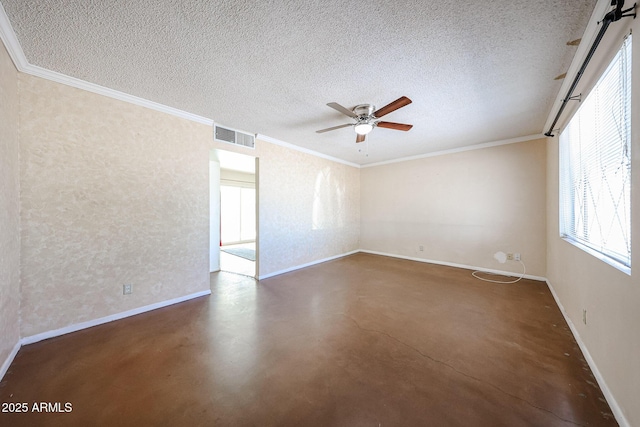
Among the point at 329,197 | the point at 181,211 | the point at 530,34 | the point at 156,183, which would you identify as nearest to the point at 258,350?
the point at 181,211

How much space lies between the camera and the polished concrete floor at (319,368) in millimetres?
1355

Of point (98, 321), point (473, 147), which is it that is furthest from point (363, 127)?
point (98, 321)

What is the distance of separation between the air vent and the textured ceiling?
44cm

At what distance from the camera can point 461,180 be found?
4.62 m

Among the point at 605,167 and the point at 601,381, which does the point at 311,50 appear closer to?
the point at 605,167

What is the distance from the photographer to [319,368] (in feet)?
5.74

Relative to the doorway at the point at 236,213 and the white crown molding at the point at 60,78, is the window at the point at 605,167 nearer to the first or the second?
the white crown molding at the point at 60,78

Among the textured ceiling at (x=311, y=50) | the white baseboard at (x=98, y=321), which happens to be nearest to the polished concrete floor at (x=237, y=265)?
the white baseboard at (x=98, y=321)

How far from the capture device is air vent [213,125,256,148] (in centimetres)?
332

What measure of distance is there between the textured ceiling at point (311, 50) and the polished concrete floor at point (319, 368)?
2498 mm

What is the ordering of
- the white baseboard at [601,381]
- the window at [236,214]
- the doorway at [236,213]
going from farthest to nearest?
the window at [236,214]
the doorway at [236,213]
the white baseboard at [601,381]

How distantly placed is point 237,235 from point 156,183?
5.23 metres

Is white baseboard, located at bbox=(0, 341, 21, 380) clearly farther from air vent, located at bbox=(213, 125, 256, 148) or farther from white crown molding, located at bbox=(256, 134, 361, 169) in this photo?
white crown molding, located at bbox=(256, 134, 361, 169)

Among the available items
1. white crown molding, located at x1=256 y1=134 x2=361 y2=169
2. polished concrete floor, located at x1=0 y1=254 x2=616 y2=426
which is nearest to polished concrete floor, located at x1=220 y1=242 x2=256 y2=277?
polished concrete floor, located at x1=0 y1=254 x2=616 y2=426
